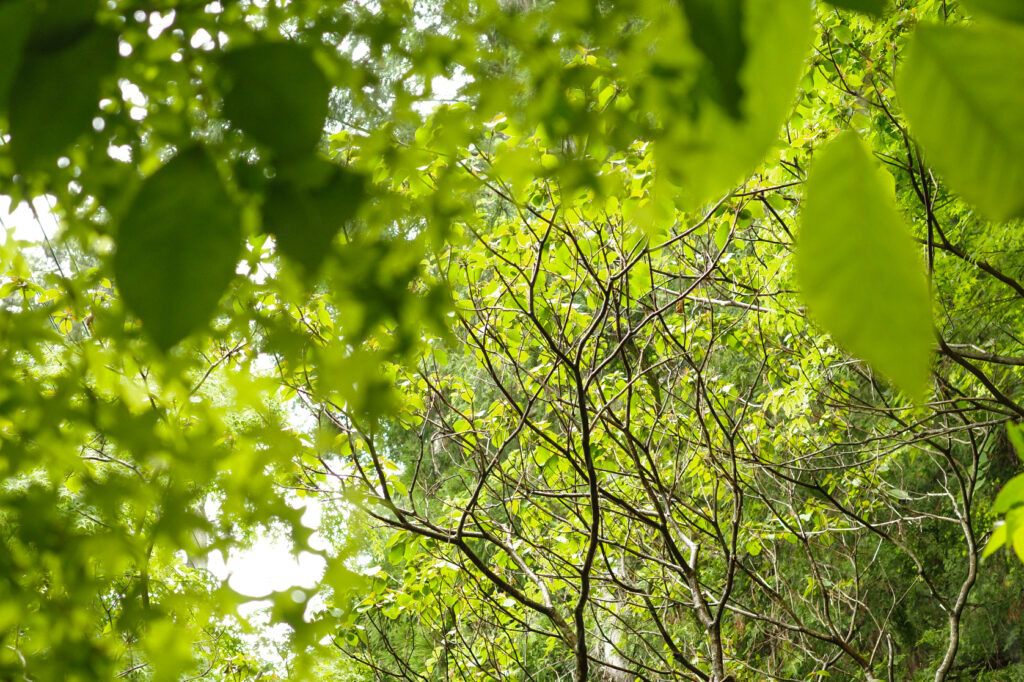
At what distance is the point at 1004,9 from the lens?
Result: 29cm

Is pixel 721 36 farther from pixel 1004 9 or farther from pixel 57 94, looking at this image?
pixel 57 94

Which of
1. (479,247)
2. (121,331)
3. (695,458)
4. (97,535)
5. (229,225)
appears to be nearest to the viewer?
(229,225)

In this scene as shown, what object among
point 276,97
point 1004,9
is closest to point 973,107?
point 1004,9

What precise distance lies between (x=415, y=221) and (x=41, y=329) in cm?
41

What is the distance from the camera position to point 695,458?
11.0ft

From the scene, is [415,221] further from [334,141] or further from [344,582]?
[334,141]

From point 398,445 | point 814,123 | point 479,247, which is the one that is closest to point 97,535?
point 479,247

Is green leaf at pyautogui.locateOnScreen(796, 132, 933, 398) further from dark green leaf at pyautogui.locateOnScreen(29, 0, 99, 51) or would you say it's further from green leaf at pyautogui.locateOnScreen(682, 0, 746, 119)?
dark green leaf at pyautogui.locateOnScreen(29, 0, 99, 51)

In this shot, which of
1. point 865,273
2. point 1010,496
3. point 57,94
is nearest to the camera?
point 865,273

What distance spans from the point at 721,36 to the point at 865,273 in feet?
0.35

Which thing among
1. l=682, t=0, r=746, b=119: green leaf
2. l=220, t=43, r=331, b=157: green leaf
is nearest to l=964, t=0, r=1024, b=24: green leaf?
l=682, t=0, r=746, b=119: green leaf

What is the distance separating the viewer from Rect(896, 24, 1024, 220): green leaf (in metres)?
0.27

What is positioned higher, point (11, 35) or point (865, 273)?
point (11, 35)

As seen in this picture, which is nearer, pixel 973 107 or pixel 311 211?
pixel 973 107
